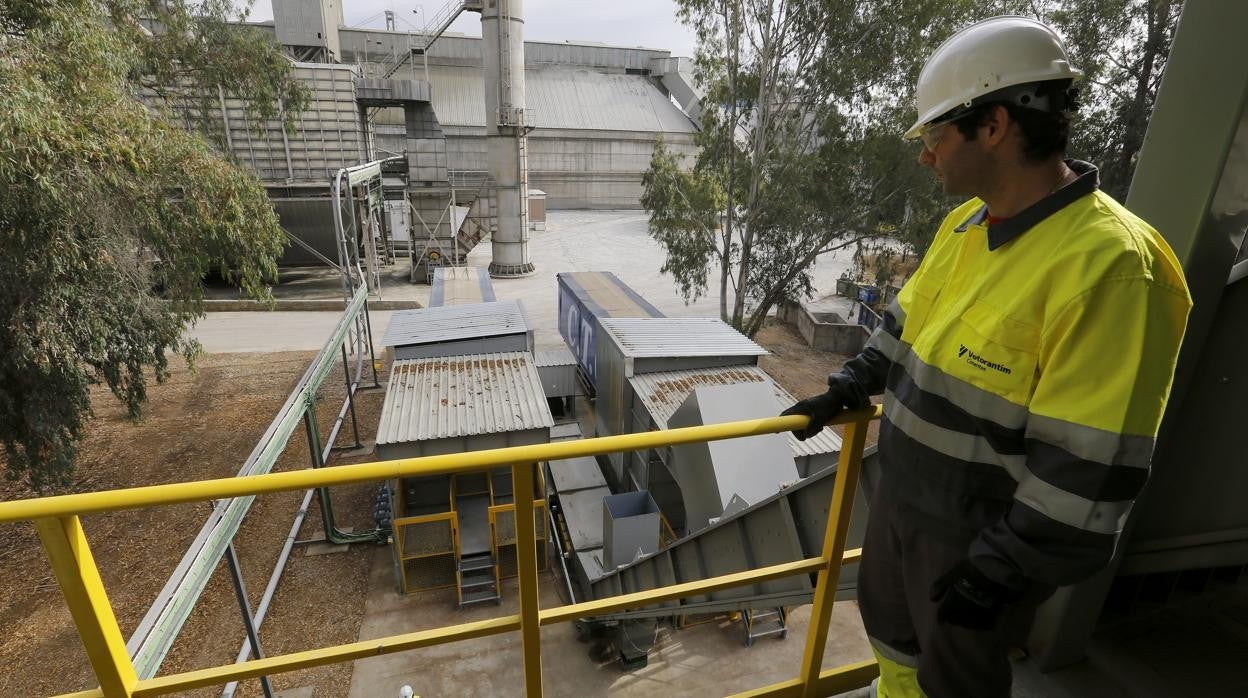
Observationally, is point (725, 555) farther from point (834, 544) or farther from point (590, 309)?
point (590, 309)

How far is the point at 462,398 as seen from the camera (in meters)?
8.33

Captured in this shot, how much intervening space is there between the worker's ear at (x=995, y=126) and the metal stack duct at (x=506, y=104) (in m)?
21.7

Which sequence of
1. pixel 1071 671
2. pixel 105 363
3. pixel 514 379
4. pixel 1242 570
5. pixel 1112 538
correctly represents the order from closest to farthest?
pixel 1112 538 → pixel 1071 671 → pixel 1242 570 → pixel 105 363 → pixel 514 379

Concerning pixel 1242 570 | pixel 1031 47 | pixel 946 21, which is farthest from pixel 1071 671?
pixel 946 21

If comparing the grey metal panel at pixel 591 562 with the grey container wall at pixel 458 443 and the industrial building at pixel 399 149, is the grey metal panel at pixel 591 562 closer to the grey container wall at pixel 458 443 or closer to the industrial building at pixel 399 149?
the grey container wall at pixel 458 443

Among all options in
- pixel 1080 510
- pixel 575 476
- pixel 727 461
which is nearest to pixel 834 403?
pixel 1080 510

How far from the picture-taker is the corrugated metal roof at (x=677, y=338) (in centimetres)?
959

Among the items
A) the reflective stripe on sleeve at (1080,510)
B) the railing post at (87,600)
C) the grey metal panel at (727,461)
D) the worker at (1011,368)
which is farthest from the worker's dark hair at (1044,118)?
the grey metal panel at (727,461)

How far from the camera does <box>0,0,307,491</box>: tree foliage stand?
5.93 m

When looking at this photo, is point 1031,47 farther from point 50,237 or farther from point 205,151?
point 205,151

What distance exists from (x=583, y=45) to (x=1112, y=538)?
48179 millimetres

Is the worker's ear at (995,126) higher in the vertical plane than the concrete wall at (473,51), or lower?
lower

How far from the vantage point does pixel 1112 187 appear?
13.5 metres

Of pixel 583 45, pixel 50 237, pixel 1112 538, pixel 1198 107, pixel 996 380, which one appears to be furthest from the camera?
pixel 583 45
